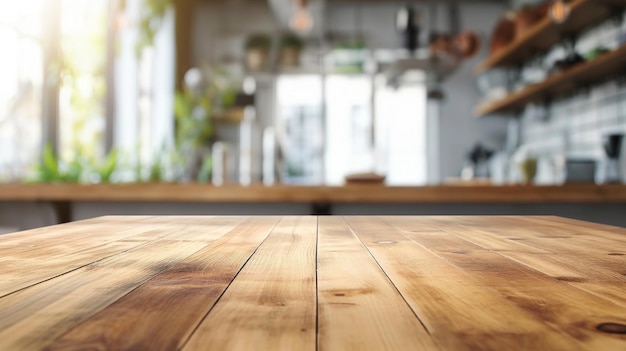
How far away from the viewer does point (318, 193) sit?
246 centimetres

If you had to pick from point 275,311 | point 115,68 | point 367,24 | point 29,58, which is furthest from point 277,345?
point 367,24

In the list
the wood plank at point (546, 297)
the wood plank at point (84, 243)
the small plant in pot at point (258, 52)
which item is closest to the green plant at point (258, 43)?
the small plant in pot at point (258, 52)

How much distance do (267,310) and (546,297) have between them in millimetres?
267

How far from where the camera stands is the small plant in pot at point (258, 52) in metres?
4.86

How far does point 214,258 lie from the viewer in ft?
2.65

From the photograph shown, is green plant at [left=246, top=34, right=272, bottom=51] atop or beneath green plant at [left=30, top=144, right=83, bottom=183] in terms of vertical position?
atop

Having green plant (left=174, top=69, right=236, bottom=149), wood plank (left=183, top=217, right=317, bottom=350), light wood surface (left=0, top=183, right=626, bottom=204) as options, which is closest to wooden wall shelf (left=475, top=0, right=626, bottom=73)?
light wood surface (left=0, top=183, right=626, bottom=204)

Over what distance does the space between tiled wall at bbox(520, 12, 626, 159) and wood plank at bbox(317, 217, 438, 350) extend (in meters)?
2.78

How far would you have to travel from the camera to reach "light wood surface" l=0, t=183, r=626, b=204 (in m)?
2.36

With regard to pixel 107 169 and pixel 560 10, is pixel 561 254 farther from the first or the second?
pixel 107 169

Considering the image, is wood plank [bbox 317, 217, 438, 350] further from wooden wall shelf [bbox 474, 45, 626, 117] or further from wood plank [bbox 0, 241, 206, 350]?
wooden wall shelf [bbox 474, 45, 626, 117]

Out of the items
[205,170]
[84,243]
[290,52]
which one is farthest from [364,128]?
[84,243]

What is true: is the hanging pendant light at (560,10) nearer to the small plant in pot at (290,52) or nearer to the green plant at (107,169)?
the small plant in pot at (290,52)

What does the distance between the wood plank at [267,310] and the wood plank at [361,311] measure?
0.04 ft
